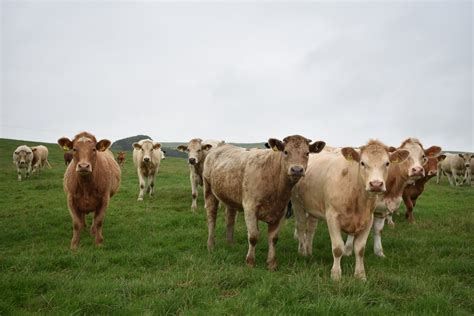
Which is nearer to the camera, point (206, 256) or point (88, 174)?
point (206, 256)

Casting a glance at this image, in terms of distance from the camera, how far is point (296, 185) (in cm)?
748

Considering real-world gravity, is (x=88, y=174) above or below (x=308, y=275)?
above

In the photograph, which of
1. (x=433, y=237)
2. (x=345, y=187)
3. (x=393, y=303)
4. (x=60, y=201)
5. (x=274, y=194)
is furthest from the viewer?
(x=60, y=201)

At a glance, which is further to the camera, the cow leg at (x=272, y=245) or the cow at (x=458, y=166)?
the cow at (x=458, y=166)

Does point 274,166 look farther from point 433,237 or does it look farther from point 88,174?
A: point 433,237

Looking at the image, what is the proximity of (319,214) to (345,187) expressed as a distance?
3.09 feet

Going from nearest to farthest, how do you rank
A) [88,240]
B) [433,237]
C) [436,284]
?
[436,284] → [88,240] → [433,237]

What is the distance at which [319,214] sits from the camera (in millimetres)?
6723

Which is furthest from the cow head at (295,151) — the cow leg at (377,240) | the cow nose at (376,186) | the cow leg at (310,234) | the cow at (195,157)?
the cow at (195,157)

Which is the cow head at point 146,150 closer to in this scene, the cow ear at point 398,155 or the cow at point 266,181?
the cow at point 266,181

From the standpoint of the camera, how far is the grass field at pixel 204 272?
4574 millimetres

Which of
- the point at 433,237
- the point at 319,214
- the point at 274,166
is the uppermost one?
the point at 274,166

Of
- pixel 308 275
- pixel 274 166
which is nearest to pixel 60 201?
pixel 274 166

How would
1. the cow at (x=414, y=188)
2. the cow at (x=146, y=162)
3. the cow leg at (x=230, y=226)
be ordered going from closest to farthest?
the cow leg at (x=230, y=226) → the cow at (x=414, y=188) → the cow at (x=146, y=162)
